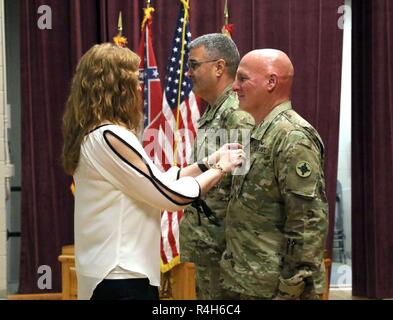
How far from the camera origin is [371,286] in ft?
18.8

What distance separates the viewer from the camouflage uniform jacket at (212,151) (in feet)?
9.82

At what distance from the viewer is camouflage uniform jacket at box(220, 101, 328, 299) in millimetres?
2277

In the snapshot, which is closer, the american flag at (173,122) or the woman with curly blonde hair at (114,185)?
the woman with curly blonde hair at (114,185)

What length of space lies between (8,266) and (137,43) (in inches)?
80.1

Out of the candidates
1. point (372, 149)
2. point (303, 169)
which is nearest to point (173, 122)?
point (372, 149)

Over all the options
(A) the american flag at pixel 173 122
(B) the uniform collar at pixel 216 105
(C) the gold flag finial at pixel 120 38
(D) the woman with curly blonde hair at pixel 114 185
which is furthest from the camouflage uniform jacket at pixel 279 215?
(C) the gold flag finial at pixel 120 38

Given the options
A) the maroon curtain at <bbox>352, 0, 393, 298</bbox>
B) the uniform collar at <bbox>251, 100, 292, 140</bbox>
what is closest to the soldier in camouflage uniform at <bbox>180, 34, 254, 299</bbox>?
the uniform collar at <bbox>251, 100, 292, 140</bbox>

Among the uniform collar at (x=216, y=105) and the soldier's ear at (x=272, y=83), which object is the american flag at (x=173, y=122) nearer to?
the uniform collar at (x=216, y=105)

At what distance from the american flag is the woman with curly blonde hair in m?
2.45

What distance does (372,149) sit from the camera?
18.6ft

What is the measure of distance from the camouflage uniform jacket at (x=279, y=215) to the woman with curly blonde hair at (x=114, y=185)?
0.95 ft

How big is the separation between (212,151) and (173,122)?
1.70 meters

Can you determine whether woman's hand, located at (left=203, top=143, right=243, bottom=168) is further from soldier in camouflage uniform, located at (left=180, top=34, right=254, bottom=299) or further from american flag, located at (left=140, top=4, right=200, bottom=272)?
american flag, located at (left=140, top=4, right=200, bottom=272)

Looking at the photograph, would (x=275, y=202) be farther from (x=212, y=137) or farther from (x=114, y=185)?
(x=212, y=137)
